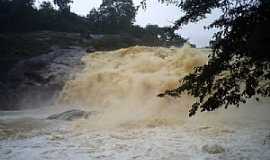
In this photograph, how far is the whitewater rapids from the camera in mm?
7871

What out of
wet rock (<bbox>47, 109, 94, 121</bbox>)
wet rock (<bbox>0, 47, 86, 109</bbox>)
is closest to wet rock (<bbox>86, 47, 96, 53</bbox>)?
wet rock (<bbox>0, 47, 86, 109</bbox>)

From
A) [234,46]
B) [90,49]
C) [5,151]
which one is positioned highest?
[90,49]

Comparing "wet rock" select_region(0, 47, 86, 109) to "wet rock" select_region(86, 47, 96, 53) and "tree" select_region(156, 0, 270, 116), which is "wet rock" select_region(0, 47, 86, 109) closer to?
"wet rock" select_region(86, 47, 96, 53)

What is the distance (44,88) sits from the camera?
18969mm

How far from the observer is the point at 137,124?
36.4 feet

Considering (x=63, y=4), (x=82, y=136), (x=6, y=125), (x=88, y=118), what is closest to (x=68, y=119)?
(x=88, y=118)

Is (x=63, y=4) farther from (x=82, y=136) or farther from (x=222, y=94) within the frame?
(x=222, y=94)

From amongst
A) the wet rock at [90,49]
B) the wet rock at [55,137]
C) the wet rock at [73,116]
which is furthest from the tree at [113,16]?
the wet rock at [55,137]

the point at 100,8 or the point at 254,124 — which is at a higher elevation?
the point at 100,8

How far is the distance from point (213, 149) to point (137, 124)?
3736 millimetres

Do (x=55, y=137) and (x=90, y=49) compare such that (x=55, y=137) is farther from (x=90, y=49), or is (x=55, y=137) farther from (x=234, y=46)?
(x=90, y=49)

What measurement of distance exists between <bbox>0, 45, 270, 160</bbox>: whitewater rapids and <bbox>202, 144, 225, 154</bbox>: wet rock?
8 cm

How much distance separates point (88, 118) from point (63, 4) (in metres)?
25.3

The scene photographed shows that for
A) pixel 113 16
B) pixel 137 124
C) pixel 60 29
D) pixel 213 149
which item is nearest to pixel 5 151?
pixel 137 124
